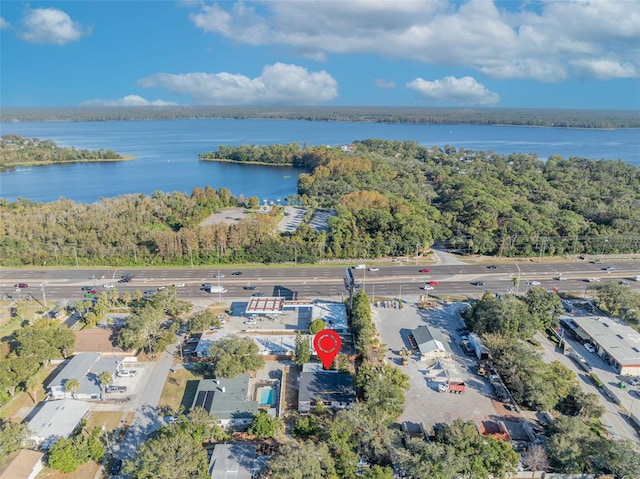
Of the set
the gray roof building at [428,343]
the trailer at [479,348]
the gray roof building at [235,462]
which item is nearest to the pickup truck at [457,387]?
the gray roof building at [428,343]

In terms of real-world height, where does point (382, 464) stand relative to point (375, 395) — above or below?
below

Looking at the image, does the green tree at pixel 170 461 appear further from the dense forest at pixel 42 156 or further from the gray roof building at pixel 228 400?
the dense forest at pixel 42 156

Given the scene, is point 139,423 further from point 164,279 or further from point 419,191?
point 419,191

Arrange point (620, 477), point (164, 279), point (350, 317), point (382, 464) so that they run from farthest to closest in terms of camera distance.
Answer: point (164, 279) → point (350, 317) → point (382, 464) → point (620, 477)

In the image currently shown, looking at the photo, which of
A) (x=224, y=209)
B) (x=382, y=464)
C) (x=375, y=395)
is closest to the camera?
(x=382, y=464)

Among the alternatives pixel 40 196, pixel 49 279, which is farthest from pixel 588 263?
pixel 40 196

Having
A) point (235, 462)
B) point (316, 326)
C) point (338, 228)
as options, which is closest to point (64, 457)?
point (235, 462)

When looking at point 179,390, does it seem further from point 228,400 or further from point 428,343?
point 428,343
